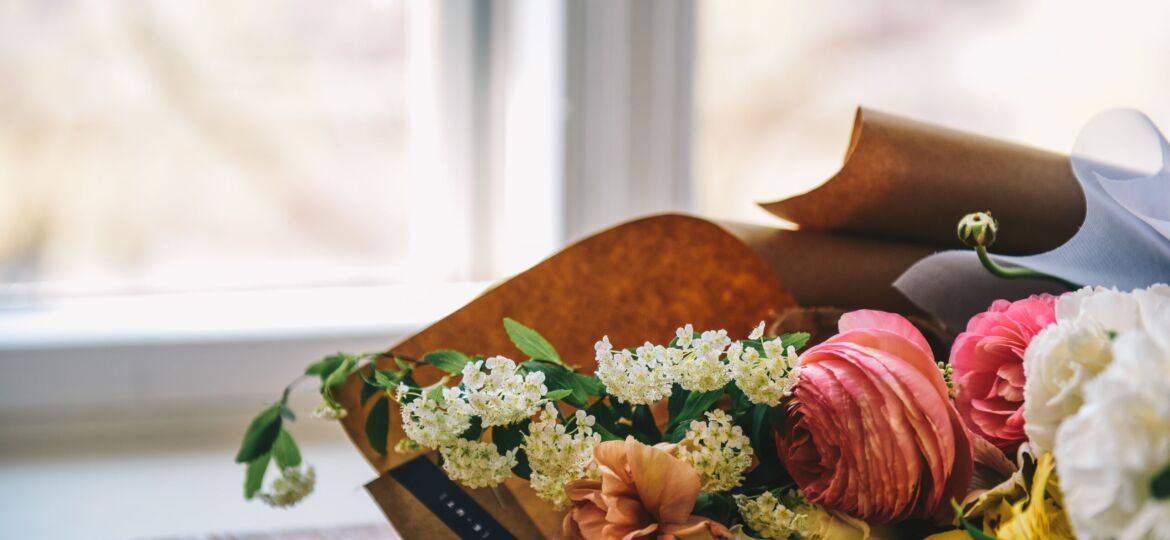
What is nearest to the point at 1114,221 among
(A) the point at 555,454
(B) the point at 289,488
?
(A) the point at 555,454

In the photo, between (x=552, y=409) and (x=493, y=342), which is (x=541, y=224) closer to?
(x=493, y=342)

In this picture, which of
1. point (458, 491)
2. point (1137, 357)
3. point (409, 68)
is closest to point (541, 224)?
point (409, 68)

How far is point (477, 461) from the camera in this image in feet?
1.23

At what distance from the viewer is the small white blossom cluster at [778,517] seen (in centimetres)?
36

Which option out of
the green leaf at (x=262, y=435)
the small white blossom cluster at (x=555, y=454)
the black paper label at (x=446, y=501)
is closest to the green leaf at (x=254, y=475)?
the green leaf at (x=262, y=435)

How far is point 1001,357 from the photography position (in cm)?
40

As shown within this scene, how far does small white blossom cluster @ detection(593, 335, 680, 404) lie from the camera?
36cm

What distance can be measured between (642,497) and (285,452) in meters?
0.25

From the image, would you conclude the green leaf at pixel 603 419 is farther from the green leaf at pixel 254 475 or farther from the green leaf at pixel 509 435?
the green leaf at pixel 254 475

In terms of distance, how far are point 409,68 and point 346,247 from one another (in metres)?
0.19

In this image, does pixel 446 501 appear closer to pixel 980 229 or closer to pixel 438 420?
pixel 438 420

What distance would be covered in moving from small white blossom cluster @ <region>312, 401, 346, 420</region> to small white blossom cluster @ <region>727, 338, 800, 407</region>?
0.21 m

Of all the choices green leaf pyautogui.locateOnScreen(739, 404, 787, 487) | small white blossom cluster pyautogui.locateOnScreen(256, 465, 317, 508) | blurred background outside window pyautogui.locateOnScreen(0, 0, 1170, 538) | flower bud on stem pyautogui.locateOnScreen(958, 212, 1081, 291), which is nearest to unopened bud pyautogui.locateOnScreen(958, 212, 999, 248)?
flower bud on stem pyautogui.locateOnScreen(958, 212, 1081, 291)

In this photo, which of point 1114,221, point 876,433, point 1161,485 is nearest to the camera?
point 1161,485
